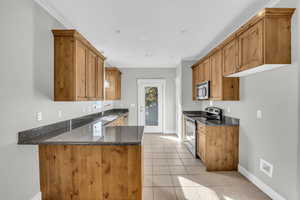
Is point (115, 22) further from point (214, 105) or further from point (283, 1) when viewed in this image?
point (214, 105)

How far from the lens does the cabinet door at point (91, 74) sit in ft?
9.63

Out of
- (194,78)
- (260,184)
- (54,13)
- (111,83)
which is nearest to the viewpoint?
(54,13)

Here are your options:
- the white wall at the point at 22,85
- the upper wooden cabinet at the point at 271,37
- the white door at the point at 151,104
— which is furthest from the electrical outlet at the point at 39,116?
the white door at the point at 151,104

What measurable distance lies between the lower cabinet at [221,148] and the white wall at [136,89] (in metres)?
3.38

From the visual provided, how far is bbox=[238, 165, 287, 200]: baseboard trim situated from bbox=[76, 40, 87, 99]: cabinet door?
310cm

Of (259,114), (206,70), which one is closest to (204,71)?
(206,70)

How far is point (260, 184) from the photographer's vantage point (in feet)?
8.40

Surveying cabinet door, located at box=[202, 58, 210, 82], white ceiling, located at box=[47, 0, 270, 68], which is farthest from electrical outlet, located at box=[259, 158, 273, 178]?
white ceiling, located at box=[47, 0, 270, 68]

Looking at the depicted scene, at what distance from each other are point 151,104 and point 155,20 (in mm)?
4283

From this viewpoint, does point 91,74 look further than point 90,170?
Yes

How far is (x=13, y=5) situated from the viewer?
1773 mm

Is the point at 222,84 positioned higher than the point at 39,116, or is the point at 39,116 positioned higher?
the point at 222,84

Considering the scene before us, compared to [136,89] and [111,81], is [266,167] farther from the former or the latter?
[136,89]

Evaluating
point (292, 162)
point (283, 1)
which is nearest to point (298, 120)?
point (292, 162)
